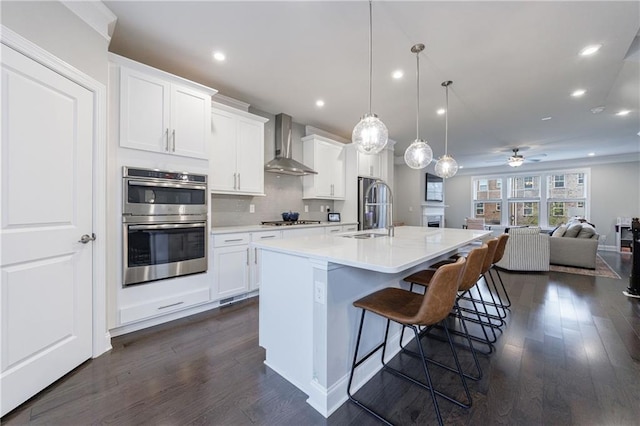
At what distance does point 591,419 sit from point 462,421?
0.71m

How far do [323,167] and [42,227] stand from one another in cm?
364

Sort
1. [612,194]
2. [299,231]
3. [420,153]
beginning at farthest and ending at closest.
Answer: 1. [612,194]
2. [299,231]
3. [420,153]

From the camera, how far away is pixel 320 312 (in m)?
1.50

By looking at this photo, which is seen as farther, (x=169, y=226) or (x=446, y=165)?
(x=446, y=165)

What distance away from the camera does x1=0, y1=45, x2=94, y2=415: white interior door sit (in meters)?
1.46

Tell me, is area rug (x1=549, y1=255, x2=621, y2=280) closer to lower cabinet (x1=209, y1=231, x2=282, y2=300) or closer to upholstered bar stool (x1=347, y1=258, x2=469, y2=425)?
upholstered bar stool (x1=347, y1=258, x2=469, y2=425)

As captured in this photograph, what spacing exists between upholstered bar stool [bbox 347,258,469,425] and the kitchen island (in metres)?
0.08

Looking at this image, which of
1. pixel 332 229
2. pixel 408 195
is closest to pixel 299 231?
pixel 332 229

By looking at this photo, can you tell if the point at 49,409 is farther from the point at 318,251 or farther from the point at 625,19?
the point at 625,19

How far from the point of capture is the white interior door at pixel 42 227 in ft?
4.81

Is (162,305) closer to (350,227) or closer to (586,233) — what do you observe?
(350,227)

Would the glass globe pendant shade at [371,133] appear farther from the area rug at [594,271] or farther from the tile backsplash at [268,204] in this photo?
the area rug at [594,271]

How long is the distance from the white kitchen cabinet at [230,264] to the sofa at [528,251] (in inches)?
177

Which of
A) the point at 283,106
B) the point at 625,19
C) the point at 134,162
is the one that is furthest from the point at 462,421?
the point at 283,106
